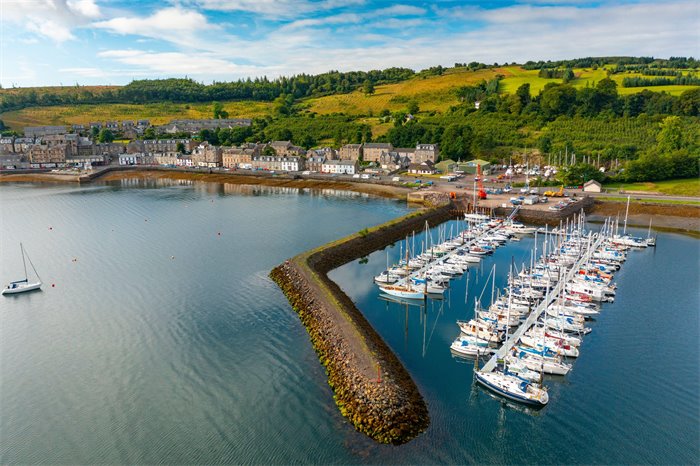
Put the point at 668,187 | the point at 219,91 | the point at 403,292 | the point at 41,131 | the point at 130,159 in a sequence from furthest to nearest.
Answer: the point at 219,91 → the point at 41,131 → the point at 130,159 → the point at 668,187 → the point at 403,292

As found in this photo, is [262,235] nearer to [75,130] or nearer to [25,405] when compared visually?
[25,405]

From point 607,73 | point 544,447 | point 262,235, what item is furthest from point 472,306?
point 607,73

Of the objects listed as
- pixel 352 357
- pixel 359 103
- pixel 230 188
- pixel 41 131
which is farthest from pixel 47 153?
pixel 352 357

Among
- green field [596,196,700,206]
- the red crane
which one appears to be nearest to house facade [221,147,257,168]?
the red crane

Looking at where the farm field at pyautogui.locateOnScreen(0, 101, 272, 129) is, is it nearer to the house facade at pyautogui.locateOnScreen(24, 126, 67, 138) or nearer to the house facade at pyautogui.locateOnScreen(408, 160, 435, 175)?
the house facade at pyautogui.locateOnScreen(24, 126, 67, 138)

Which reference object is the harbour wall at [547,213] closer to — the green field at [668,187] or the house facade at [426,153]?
the green field at [668,187]

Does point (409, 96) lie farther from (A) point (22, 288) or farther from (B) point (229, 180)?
(A) point (22, 288)

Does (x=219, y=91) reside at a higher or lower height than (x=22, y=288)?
higher

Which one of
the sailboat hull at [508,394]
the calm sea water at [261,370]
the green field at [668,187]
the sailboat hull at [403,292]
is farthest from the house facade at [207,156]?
the sailboat hull at [508,394]
